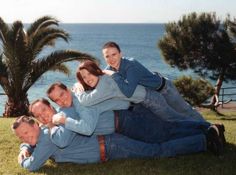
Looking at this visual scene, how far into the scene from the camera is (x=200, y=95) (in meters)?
25.8

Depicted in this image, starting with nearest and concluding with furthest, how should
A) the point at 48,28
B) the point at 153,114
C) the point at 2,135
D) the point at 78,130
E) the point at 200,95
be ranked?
1. the point at 78,130
2. the point at 153,114
3. the point at 2,135
4. the point at 48,28
5. the point at 200,95

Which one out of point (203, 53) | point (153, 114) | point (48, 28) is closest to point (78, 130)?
point (153, 114)

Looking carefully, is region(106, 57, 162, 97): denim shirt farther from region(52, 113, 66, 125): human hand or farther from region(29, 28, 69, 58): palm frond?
region(29, 28, 69, 58): palm frond

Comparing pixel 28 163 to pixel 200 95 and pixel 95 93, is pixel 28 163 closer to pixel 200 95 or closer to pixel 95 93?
pixel 95 93

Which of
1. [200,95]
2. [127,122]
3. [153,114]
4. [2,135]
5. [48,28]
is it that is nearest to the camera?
[127,122]

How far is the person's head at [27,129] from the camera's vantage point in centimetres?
595

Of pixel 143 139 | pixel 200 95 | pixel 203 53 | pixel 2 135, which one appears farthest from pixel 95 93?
pixel 203 53

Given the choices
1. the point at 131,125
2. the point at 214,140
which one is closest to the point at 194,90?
the point at 214,140

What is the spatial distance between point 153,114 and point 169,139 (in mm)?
454

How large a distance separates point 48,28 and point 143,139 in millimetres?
12052

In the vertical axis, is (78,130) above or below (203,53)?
above

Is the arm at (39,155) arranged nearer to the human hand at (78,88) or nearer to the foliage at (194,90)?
the human hand at (78,88)

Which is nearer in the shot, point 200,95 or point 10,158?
point 10,158

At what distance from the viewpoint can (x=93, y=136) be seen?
20.5 feet
